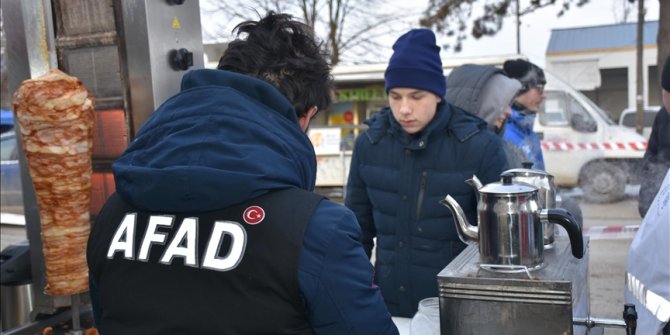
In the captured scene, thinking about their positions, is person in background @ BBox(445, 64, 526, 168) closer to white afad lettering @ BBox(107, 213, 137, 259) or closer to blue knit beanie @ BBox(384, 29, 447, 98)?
blue knit beanie @ BBox(384, 29, 447, 98)

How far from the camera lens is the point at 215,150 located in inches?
47.6

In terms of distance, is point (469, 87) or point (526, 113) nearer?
point (469, 87)

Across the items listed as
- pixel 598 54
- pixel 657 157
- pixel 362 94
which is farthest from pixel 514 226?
pixel 598 54

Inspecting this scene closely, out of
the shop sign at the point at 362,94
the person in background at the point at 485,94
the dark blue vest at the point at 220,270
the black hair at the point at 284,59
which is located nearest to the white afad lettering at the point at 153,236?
the dark blue vest at the point at 220,270

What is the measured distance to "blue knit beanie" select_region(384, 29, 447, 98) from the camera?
2490 mm

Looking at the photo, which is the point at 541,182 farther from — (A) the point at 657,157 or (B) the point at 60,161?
(A) the point at 657,157

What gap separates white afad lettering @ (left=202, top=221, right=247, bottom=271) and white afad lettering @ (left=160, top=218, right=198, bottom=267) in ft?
0.10

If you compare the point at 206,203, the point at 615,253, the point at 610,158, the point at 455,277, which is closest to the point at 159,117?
the point at 206,203


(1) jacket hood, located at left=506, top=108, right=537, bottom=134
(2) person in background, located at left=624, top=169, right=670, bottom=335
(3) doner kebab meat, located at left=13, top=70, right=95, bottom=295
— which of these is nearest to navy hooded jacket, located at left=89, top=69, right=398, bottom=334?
(2) person in background, located at left=624, top=169, right=670, bottom=335

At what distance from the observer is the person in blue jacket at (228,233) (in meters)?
1.18

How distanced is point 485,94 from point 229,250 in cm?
248

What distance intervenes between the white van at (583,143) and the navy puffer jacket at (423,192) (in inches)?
318

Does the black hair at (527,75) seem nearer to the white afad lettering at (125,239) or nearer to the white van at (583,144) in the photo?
the white afad lettering at (125,239)

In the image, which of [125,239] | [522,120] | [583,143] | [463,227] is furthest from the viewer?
[583,143]
